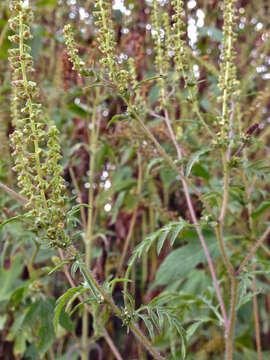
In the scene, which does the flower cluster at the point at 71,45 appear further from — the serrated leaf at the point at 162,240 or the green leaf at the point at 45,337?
the green leaf at the point at 45,337

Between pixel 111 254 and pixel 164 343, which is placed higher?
pixel 111 254

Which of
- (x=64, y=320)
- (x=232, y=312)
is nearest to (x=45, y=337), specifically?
(x=64, y=320)

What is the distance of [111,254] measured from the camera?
1509 mm

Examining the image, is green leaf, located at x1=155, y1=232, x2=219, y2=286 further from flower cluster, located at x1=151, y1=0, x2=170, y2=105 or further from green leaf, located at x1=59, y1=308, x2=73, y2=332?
flower cluster, located at x1=151, y1=0, x2=170, y2=105

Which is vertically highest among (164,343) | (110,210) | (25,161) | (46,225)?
(25,161)

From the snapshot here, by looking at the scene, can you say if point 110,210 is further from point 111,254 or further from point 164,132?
point 164,132

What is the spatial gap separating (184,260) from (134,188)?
1.47 feet

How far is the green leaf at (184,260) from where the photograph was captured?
3.97ft

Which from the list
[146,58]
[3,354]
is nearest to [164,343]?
[3,354]

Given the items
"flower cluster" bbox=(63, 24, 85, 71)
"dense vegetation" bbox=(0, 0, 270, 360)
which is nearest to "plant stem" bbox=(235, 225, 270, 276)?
"dense vegetation" bbox=(0, 0, 270, 360)

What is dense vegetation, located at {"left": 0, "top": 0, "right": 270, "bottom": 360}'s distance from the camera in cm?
69

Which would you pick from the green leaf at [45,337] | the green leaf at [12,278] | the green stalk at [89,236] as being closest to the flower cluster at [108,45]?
the green stalk at [89,236]

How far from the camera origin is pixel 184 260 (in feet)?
4.10

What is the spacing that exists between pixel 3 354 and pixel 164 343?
0.74 metres
